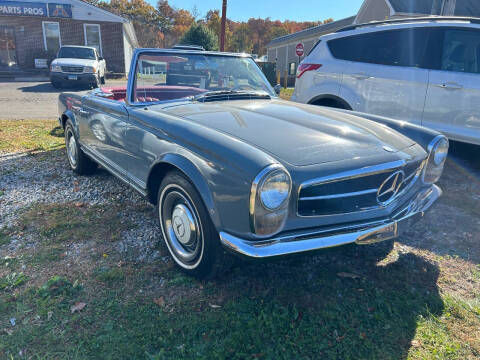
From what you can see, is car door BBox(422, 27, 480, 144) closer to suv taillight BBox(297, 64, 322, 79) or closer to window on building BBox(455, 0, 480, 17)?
suv taillight BBox(297, 64, 322, 79)

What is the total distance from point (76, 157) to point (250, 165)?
3.49 metres

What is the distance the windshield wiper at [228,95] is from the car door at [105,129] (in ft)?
2.33

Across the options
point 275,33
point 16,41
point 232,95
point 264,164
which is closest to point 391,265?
point 264,164

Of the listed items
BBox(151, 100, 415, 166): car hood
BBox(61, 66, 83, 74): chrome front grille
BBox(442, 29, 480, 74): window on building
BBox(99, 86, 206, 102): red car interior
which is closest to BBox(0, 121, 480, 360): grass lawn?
BBox(151, 100, 415, 166): car hood

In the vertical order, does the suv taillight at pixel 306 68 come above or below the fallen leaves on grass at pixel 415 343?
above

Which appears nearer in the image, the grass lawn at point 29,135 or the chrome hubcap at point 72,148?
the chrome hubcap at point 72,148

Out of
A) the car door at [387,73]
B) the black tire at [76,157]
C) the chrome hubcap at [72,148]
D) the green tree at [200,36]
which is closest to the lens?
the black tire at [76,157]

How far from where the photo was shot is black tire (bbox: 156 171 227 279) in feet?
7.58

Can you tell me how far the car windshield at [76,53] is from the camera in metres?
15.3

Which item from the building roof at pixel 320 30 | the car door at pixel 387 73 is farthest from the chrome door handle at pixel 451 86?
the building roof at pixel 320 30

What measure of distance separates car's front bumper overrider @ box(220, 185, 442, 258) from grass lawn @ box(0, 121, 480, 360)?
9cm

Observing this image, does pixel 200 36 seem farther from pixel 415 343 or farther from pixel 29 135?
pixel 415 343

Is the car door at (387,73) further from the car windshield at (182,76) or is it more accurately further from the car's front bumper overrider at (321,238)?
the car's front bumper overrider at (321,238)

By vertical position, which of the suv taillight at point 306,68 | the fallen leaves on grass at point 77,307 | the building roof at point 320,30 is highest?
the building roof at point 320,30
